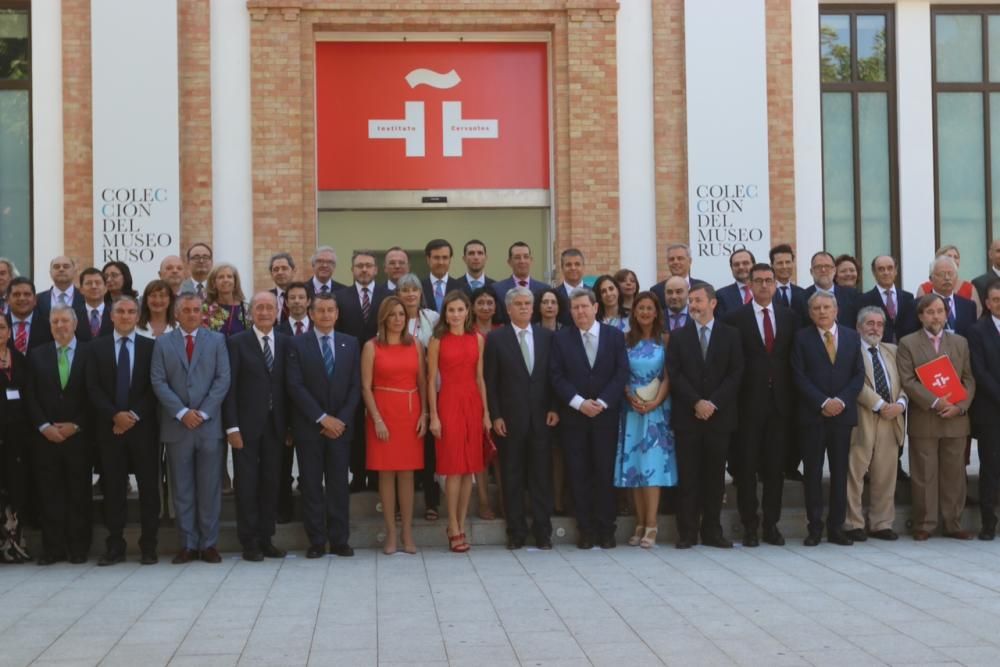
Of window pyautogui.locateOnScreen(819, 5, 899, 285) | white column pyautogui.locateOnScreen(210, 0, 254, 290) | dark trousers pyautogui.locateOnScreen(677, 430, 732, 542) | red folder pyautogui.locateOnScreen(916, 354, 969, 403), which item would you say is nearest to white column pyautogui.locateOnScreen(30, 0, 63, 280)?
white column pyautogui.locateOnScreen(210, 0, 254, 290)

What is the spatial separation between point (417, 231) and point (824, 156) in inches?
216

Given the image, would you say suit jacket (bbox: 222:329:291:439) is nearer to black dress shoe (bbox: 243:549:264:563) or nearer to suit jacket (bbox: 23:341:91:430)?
black dress shoe (bbox: 243:549:264:563)

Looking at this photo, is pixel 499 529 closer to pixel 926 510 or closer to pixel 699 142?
pixel 926 510

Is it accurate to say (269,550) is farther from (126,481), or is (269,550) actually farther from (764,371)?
(764,371)

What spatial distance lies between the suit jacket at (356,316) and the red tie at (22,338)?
2406 millimetres

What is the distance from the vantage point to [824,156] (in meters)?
16.2

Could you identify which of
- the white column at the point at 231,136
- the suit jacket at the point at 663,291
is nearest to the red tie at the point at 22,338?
the suit jacket at the point at 663,291

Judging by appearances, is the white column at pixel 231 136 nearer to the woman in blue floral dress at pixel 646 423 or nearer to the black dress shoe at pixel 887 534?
the woman in blue floral dress at pixel 646 423

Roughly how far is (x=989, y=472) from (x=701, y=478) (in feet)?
7.77

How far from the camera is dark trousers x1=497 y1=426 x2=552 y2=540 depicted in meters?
9.34

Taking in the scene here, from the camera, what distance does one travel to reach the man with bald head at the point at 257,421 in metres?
9.02

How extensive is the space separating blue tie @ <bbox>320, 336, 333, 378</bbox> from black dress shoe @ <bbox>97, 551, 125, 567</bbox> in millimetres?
2041

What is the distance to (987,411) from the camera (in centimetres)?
972

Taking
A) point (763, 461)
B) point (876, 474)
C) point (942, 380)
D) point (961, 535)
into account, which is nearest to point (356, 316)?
point (763, 461)
